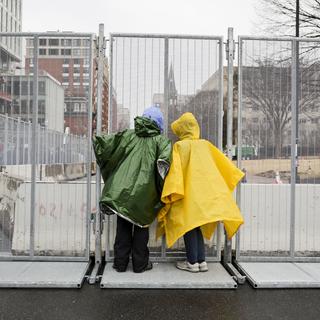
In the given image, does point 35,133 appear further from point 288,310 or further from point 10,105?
point 288,310

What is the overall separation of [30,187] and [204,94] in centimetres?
240

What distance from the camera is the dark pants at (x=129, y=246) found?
459 cm

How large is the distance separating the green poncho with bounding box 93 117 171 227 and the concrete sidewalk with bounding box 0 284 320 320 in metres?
0.85

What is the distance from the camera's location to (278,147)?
509cm

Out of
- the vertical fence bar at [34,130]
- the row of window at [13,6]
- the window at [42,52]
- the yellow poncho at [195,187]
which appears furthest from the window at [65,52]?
the row of window at [13,6]

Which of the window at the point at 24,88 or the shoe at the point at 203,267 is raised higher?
the window at the point at 24,88

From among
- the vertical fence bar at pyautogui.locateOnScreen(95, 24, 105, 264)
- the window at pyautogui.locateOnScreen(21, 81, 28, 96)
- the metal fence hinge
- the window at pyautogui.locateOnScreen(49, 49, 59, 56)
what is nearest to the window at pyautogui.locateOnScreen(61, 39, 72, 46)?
the window at pyautogui.locateOnScreen(49, 49, 59, 56)

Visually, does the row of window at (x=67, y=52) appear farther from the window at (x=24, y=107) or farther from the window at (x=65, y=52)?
the window at (x=24, y=107)

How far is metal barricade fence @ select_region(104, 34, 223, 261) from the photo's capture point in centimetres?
498

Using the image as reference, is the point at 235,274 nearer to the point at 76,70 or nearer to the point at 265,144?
the point at 265,144

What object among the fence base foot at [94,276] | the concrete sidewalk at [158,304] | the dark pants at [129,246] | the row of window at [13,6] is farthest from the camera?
the row of window at [13,6]

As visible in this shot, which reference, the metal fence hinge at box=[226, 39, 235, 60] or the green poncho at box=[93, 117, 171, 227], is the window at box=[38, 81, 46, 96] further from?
the metal fence hinge at box=[226, 39, 235, 60]

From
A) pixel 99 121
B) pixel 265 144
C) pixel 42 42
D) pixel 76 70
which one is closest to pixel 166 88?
pixel 99 121

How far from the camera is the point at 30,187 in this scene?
16.4 feet
